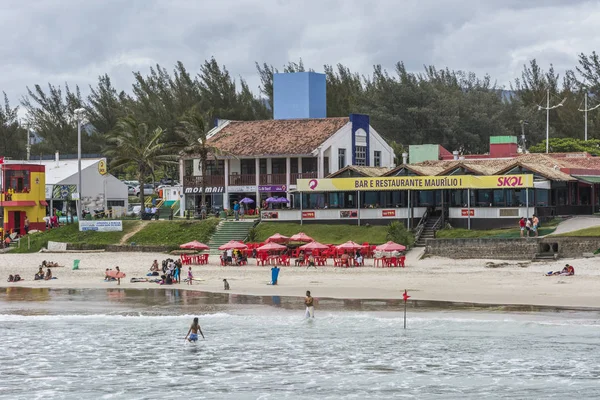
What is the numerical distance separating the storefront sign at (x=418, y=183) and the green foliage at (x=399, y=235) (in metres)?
3.53

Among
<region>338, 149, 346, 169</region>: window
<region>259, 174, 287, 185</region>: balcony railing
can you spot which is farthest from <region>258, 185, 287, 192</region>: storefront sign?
<region>338, 149, 346, 169</region>: window

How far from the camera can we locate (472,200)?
190ft

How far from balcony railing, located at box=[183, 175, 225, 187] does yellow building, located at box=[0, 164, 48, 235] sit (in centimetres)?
1020

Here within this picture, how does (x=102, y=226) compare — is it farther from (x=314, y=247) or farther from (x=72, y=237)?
(x=314, y=247)

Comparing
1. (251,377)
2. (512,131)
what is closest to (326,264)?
(251,377)

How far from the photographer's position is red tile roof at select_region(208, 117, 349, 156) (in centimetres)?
7056

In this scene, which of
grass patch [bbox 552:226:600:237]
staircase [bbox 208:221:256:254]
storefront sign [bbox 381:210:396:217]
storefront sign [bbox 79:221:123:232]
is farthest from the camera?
storefront sign [bbox 79:221:123:232]

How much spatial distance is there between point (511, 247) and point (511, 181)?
18.8 feet

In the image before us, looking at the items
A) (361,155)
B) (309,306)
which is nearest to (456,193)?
(361,155)

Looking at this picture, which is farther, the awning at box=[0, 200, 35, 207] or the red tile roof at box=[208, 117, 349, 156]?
the red tile roof at box=[208, 117, 349, 156]

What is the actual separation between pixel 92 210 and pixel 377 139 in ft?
75.3

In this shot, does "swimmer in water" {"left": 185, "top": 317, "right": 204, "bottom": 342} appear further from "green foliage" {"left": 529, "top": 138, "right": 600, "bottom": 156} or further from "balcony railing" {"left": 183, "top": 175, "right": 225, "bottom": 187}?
"green foliage" {"left": 529, "top": 138, "right": 600, "bottom": 156}

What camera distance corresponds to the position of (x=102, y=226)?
215 ft

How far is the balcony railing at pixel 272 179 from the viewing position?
233ft
